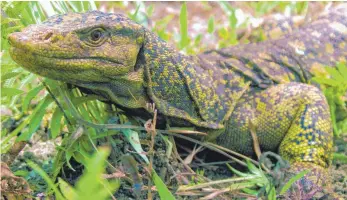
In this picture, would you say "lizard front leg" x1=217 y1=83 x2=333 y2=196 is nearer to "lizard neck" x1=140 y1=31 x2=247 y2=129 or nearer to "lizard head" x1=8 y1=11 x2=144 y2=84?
"lizard neck" x1=140 y1=31 x2=247 y2=129

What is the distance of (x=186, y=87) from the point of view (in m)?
3.50

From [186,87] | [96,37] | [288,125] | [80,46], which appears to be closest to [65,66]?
[80,46]

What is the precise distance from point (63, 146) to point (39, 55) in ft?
2.36

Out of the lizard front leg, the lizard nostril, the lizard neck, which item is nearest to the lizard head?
the lizard nostril

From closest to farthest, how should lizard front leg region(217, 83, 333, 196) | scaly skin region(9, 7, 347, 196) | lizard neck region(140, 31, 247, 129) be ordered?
scaly skin region(9, 7, 347, 196) < lizard neck region(140, 31, 247, 129) < lizard front leg region(217, 83, 333, 196)

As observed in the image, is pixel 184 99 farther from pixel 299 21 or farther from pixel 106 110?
pixel 299 21

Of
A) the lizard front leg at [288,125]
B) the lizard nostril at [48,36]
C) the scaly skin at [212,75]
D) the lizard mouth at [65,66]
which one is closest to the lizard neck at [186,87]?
the scaly skin at [212,75]

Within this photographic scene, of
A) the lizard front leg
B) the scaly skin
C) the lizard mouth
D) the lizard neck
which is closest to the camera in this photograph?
the lizard mouth

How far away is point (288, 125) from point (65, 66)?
5.68ft

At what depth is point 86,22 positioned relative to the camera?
3.04m

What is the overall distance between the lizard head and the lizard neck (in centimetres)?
15

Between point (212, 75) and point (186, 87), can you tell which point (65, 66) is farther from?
point (212, 75)

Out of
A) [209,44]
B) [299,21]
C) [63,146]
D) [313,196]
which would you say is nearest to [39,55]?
[63,146]

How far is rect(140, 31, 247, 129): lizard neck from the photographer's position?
3.33m
